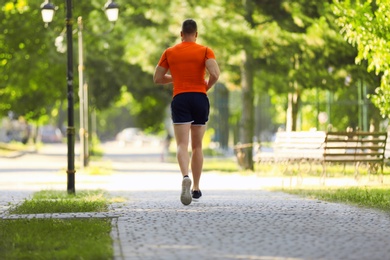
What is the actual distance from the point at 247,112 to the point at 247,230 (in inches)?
787

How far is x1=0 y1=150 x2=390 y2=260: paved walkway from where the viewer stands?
7906mm

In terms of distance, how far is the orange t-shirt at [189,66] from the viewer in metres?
11.9

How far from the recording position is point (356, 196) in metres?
14.0

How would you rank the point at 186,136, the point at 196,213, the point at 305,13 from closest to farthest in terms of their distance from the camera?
the point at 196,213
the point at 186,136
the point at 305,13

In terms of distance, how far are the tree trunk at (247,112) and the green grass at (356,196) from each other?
1159cm

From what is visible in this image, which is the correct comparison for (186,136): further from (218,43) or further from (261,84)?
(261,84)

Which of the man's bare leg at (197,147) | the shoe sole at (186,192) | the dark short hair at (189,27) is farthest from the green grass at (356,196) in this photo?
the dark short hair at (189,27)

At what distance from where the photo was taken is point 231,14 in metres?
27.3

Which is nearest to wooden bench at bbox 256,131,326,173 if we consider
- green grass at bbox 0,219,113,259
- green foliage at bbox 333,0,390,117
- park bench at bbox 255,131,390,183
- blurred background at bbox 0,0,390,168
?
park bench at bbox 255,131,390,183

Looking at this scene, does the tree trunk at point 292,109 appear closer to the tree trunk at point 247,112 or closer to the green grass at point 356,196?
the tree trunk at point 247,112

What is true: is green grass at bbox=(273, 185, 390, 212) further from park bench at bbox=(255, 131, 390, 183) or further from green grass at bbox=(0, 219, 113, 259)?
green grass at bbox=(0, 219, 113, 259)

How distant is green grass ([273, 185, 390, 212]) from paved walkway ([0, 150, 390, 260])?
1.59 feet

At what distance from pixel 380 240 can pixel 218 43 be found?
60.4ft

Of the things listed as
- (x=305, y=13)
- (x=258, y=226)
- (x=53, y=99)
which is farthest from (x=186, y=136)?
(x=53, y=99)
